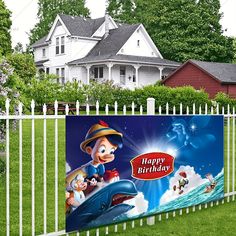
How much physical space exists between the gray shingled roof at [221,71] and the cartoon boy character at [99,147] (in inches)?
1202

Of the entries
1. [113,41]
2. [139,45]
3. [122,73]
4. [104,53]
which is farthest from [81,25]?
[122,73]

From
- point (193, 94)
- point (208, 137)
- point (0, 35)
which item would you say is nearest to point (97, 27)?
point (0, 35)

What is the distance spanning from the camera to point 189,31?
50.3 m

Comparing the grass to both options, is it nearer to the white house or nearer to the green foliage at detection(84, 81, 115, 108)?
the green foliage at detection(84, 81, 115, 108)

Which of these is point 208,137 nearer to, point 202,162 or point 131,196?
point 202,162

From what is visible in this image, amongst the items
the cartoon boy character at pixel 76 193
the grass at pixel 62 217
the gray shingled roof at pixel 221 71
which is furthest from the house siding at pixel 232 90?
the cartoon boy character at pixel 76 193

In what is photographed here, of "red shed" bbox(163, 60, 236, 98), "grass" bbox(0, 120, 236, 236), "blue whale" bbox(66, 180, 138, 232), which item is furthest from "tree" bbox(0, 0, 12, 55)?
"blue whale" bbox(66, 180, 138, 232)

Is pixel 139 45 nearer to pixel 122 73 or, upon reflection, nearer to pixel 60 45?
pixel 122 73

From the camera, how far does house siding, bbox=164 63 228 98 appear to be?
119ft

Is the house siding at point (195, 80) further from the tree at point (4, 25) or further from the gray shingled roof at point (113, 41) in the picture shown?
the tree at point (4, 25)

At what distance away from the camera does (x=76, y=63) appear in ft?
137

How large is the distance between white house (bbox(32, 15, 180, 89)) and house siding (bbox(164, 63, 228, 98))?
240cm

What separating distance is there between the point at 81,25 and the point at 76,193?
40.1 m

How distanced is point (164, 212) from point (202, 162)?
1.10 m
